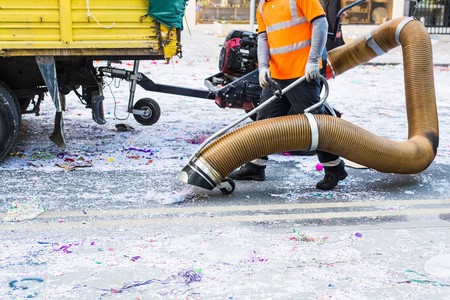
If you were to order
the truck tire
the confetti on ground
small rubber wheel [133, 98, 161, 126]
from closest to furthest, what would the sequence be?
the confetti on ground < the truck tire < small rubber wheel [133, 98, 161, 126]

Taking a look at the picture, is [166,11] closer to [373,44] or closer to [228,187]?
[228,187]

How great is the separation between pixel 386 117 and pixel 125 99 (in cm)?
429

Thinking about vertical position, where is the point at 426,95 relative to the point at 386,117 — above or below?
above

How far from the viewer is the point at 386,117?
8586 mm

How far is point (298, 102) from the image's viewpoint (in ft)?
16.6

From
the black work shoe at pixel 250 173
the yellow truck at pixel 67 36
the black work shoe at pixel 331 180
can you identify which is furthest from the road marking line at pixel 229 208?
the yellow truck at pixel 67 36

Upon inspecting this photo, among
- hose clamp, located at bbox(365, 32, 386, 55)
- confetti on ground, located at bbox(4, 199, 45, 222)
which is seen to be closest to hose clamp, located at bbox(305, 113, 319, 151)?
hose clamp, located at bbox(365, 32, 386, 55)

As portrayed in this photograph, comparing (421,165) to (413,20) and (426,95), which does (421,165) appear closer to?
(426,95)

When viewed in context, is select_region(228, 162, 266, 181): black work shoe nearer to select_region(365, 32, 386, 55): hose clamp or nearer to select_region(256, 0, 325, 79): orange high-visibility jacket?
select_region(256, 0, 325, 79): orange high-visibility jacket

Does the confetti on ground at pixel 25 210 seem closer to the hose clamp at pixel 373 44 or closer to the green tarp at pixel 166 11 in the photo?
the green tarp at pixel 166 11

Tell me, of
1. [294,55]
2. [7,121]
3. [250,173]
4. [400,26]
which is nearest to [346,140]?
[294,55]

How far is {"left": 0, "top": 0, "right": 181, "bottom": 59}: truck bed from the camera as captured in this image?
548 centimetres

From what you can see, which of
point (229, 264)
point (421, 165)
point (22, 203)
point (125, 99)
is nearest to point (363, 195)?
point (421, 165)

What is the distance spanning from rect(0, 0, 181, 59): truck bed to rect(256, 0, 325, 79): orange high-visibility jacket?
1245 mm
